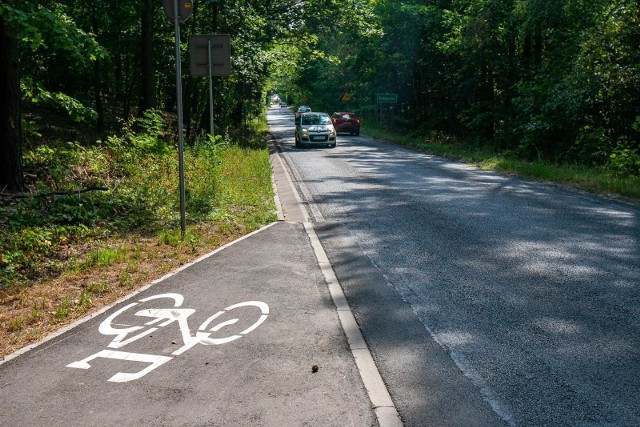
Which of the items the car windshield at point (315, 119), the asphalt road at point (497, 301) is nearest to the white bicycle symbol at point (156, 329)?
the asphalt road at point (497, 301)

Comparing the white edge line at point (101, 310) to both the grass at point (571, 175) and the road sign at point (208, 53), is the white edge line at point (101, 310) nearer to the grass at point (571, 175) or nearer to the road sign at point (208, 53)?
the road sign at point (208, 53)

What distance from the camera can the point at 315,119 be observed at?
31453 millimetres

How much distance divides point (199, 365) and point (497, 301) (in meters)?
2.91

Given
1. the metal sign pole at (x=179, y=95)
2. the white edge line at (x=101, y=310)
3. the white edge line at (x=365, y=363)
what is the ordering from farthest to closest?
the metal sign pole at (x=179, y=95) < the white edge line at (x=101, y=310) < the white edge line at (x=365, y=363)

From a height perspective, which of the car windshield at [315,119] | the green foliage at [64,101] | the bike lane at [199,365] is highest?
the green foliage at [64,101]

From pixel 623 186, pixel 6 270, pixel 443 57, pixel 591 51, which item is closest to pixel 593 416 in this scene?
pixel 6 270

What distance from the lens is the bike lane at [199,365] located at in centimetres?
376

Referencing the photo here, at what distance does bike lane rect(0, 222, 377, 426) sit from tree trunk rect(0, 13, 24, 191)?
5.21 meters

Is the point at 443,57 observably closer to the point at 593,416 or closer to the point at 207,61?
the point at 207,61

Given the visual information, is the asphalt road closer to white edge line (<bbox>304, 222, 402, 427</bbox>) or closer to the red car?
white edge line (<bbox>304, 222, 402, 427</bbox>)

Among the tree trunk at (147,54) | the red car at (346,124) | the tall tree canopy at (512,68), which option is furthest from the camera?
the red car at (346,124)

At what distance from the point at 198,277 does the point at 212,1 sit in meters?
17.4

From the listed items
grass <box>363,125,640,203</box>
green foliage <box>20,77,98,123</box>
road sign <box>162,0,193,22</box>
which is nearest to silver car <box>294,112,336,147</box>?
grass <box>363,125,640,203</box>

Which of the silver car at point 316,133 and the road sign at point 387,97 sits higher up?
the road sign at point 387,97
